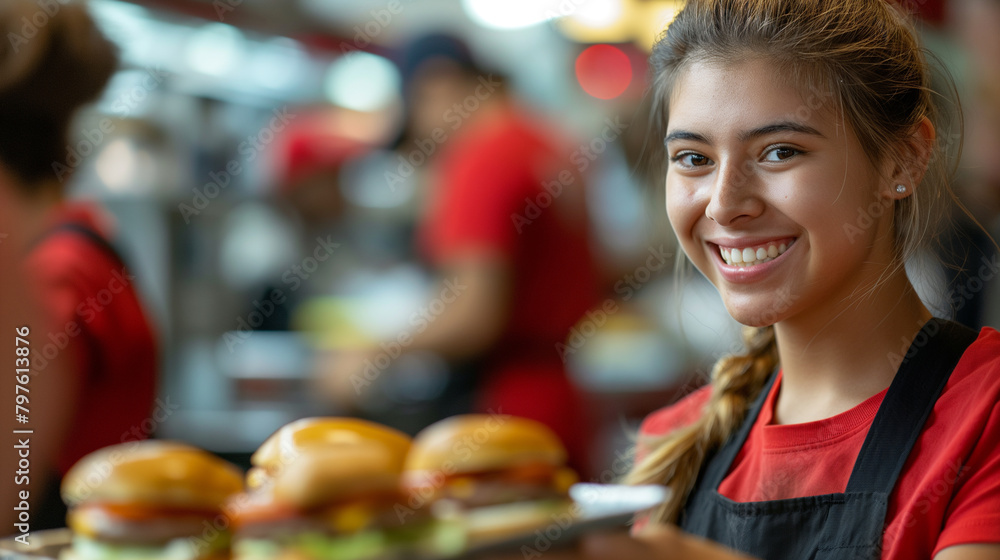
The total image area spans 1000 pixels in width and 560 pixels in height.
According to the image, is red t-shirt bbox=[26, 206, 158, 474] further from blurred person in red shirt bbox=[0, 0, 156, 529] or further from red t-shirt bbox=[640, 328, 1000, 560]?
red t-shirt bbox=[640, 328, 1000, 560]

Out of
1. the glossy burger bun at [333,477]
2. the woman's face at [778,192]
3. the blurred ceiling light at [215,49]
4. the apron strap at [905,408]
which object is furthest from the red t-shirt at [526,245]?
the blurred ceiling light at [215,49]

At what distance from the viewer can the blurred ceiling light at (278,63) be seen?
15.5ft

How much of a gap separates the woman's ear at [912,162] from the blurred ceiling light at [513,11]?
15.8 feet

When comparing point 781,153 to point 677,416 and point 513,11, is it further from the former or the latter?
point 513,11

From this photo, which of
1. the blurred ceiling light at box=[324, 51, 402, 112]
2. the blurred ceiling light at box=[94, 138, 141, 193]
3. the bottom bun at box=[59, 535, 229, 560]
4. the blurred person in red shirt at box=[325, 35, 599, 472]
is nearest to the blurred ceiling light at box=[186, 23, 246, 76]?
the blurred ceiling light at box=[94, 138, 141, 193]

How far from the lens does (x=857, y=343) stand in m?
1.29

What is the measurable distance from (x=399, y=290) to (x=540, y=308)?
267 cm

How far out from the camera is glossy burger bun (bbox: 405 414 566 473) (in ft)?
2.76

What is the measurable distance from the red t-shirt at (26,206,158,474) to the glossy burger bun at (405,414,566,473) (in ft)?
2.73

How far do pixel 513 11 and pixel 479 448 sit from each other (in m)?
5.56

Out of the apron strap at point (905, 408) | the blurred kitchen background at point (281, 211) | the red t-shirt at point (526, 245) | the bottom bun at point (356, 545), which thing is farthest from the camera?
the blurred kitchen background at point (281, 211)

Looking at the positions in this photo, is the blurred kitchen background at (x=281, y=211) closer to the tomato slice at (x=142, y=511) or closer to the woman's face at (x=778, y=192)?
the woman's face at (x=778, y=192)

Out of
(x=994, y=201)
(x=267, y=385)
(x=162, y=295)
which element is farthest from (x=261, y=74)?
(x=994, y=201)

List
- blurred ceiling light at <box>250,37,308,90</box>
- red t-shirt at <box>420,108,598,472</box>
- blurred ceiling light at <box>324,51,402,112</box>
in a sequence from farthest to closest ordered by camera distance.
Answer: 1. blurred ceiling light at <box>324,51,402,112</box>
2. blurred ceiling light at <box>250,37,308,90</box>
3. red t-shirt at <box>420,108,598,472</box>
